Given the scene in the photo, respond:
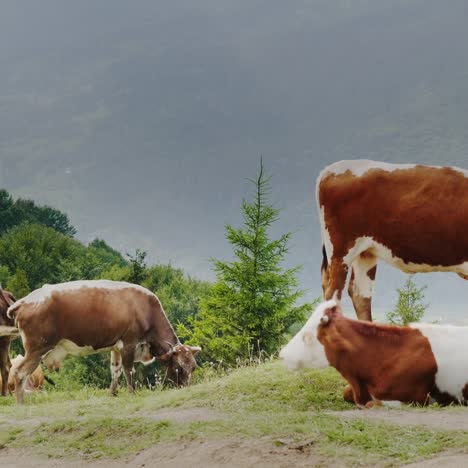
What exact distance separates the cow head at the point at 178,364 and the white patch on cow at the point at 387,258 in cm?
642

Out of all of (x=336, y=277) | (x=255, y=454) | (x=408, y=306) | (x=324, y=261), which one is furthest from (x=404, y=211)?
(x=408, y=306)

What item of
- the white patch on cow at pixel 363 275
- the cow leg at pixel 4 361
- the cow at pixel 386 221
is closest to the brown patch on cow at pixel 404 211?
the cow at pixel 386 221

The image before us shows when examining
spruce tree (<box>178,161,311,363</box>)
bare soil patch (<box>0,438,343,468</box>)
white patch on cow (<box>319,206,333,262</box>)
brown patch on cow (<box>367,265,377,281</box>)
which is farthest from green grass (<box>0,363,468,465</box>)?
spruce tree (<box>178,161,311,363</box>)

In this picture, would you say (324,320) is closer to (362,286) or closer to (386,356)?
(386,356)

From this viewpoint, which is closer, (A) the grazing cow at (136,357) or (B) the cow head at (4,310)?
(A) the grazing cow at (136,357)

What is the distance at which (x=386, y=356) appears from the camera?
10695mm

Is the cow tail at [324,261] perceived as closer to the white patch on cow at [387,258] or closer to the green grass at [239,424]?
the white patch on cow at [387,258]

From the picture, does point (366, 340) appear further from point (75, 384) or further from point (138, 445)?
point (75, 384)

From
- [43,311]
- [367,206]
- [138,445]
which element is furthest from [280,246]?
[138,445]

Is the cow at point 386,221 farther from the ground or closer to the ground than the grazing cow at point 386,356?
farther from the ground

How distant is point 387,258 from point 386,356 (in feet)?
6.10

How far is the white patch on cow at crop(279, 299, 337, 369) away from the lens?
11164mm

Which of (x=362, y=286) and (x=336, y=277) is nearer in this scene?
(x=336, y=277)

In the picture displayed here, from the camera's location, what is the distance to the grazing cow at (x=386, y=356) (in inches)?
413
